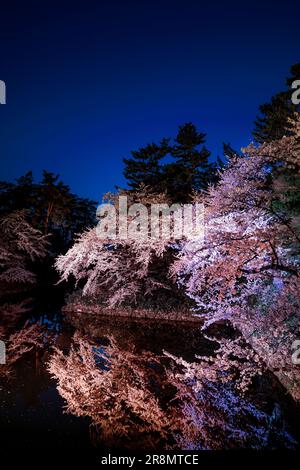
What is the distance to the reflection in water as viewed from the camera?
5273 mm

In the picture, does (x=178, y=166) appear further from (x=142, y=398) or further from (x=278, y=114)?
(x=142, y=398)

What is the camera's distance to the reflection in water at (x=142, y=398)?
5.27m

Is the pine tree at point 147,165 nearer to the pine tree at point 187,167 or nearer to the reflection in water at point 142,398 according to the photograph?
the pine tree at point 187,167

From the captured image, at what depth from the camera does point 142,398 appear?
22.3ft

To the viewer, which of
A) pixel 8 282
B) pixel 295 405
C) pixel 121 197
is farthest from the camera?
pixel 8 282

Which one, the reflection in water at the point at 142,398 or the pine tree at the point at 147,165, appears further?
the pine tree at the point at 147,165

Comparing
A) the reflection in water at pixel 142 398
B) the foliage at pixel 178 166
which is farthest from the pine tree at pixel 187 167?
the reflection in water at pixel 142 398

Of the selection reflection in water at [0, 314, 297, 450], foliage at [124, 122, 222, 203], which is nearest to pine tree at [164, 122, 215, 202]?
foliage at [124, 122, 222, 203]

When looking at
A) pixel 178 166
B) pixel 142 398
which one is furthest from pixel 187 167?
pixel 142 398

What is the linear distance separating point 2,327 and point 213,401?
10.1m

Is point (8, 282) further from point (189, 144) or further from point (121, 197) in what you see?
point (189, 144)

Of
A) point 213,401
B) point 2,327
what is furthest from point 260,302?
point 2,327

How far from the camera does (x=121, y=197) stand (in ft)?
62.3

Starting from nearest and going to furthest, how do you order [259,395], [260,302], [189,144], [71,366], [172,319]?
[259,395]
[71,366]
[260,302]
[172,319]
[189,144]
